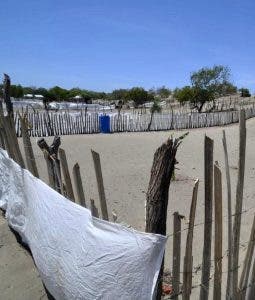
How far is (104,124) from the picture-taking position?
22797 mm

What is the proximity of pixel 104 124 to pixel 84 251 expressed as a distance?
19458 mm

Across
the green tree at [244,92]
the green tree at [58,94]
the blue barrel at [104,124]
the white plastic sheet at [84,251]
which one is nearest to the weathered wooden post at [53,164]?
the white plastic sheet at [84,251]

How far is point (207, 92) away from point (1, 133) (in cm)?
4570

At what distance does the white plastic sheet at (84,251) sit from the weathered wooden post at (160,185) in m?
0.26

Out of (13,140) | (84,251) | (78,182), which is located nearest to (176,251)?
(84,251)

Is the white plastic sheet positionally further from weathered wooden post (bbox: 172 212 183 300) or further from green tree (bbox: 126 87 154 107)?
green tree (bbox: 126 87 154 107)

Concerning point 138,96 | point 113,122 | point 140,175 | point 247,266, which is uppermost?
point 138,96

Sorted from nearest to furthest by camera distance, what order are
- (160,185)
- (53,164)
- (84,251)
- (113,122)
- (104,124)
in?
(160,185), (84,251), (53,164), (104,124), (113,122)

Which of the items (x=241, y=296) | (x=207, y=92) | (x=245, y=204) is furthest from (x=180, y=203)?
(x=207, y=92)

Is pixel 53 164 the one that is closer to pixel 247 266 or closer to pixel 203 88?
pixel 247 266

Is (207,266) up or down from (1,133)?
down

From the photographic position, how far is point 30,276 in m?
5.02

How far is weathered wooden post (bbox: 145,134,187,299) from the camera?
301cm

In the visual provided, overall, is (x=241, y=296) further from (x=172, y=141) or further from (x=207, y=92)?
(x=207, y=92)
